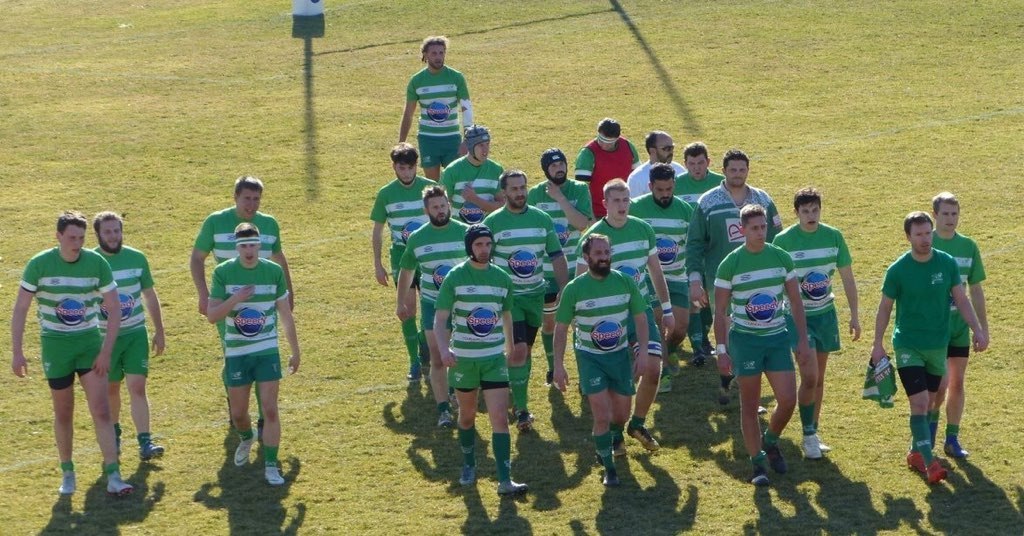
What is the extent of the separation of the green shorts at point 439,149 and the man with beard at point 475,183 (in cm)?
328

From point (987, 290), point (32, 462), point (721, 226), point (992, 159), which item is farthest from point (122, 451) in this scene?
point (992, 159)

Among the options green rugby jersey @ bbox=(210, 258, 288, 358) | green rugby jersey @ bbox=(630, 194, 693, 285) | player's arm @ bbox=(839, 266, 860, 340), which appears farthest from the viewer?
green rugby jersey @ bbox=(630, 194, 693, 285)

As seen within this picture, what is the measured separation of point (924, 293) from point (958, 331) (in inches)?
25.3

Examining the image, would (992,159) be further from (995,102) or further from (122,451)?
(122,451)

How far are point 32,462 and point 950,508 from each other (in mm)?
7005

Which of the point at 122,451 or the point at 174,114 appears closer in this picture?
the point at 122,451

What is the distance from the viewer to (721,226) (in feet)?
40.7

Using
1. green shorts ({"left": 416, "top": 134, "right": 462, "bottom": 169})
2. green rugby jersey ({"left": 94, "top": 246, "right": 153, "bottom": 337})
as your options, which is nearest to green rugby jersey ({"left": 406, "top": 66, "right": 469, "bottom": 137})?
green shorts ({"left": 416, "top": 134, "right": 462, "bottom": 169})

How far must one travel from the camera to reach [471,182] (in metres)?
13.8

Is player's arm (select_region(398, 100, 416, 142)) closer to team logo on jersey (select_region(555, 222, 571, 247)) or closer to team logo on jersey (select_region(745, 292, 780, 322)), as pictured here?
team logo on jersey (select_region(555, 222, 571, 247))

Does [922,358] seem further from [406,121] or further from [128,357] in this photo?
[406,121]

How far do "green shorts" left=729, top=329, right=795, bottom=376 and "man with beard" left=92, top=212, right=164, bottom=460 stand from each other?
4.47 m

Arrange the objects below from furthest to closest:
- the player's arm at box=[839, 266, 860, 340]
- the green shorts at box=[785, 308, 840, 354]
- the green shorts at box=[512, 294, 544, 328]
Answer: the green shorts at box=[512, 294, 544, 328], the green shorts at box=[785, 308, 840, 354], the player's arm at box=[839, 266, 860, 340]

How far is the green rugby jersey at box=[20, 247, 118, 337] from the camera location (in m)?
10.9
